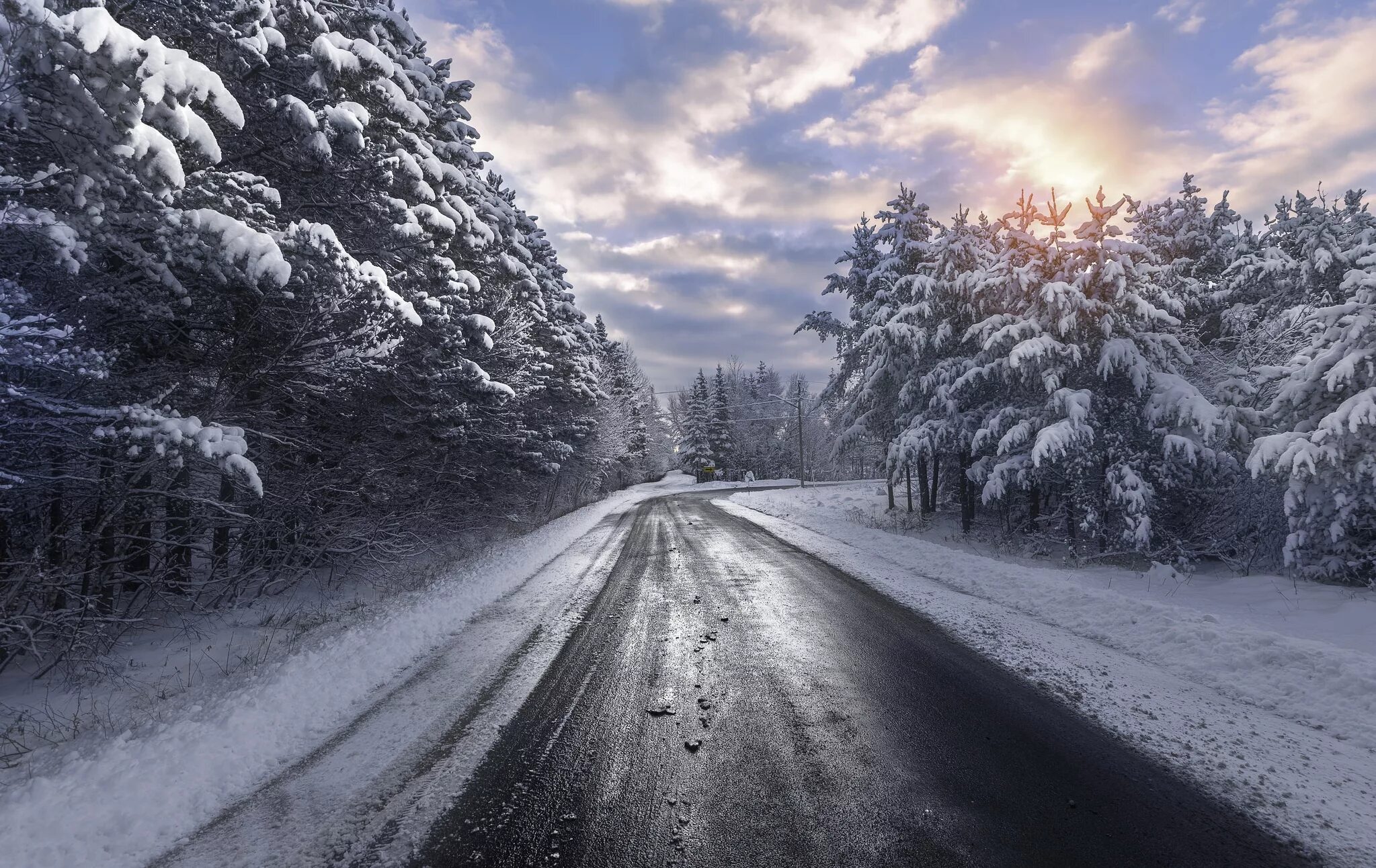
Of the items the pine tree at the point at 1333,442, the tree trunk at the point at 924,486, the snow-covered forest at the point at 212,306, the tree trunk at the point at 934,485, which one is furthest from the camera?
the tree trunk at the point at 934,485

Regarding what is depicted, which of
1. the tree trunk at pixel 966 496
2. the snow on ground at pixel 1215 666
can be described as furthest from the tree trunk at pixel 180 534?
the tree trunk at pixel 966 496

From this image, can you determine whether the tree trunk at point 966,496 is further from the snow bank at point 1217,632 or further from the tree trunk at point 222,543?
the tree trunk at point 222,543

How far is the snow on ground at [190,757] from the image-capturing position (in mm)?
2822

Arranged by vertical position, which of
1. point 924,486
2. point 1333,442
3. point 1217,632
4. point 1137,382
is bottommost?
point 1217,632

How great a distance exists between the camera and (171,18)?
20.7 feet

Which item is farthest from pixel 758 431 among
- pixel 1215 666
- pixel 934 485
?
pixel 1215 666

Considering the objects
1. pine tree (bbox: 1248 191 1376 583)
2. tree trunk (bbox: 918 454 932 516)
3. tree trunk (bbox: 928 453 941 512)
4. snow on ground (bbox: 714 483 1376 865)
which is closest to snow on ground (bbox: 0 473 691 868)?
snow on ground (bbox: 714 483 1376 865)

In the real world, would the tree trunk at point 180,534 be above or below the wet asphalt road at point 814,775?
above

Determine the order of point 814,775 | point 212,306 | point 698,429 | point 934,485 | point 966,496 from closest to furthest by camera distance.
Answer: point 814,775 < point 212,306 < point 966,496 < point 934,485 < point 698,429

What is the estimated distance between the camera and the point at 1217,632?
5.75 metres

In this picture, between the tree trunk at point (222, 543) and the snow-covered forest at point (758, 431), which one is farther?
the snow-covered forest at point (758, 431)

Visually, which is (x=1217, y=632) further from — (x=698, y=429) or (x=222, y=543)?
(x=698, y=429)

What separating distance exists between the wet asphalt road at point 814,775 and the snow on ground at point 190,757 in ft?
4.54

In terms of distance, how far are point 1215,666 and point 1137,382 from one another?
7468 mm
